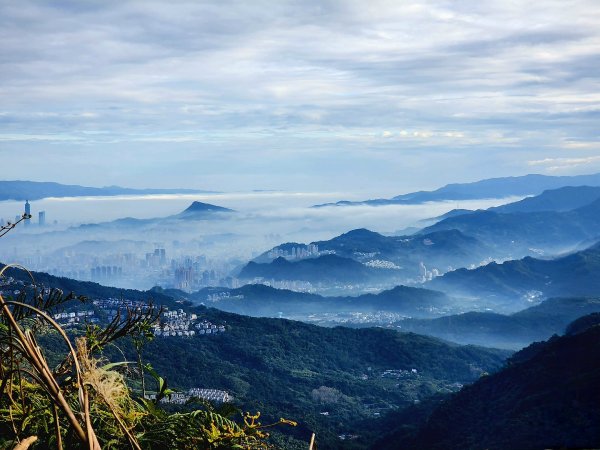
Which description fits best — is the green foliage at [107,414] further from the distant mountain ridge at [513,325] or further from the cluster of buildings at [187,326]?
the distant mountain ridge at [513,325]

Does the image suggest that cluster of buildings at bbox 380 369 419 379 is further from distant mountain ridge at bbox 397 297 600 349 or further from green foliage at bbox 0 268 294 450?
green foliage at bbox 0 268 294 450

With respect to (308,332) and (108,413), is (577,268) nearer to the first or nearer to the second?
(308,332)

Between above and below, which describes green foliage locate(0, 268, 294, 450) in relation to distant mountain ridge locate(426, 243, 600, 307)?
above

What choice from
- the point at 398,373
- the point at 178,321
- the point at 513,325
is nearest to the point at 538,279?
the point at 513,325

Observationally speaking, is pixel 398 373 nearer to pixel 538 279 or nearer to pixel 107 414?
pixel 107 414

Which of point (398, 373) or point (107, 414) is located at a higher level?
point (107, 414)

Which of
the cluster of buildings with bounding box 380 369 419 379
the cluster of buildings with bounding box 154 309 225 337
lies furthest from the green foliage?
the cluster of buildings with bounding box 380 369 419 379

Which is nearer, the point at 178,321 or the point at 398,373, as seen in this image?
the point at 398,373

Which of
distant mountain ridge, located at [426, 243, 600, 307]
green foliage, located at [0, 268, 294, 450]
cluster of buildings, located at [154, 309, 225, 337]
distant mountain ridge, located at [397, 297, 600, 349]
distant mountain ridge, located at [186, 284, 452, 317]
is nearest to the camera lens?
green foliage, located at [0, 268, 294, 450]

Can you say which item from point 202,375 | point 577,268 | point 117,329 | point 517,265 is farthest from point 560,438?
point 517,265

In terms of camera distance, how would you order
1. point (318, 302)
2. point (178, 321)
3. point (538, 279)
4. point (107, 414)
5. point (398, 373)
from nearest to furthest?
point (107, 414), point (398, 373), point (178, 321), point (318, 302), point (538, 279)

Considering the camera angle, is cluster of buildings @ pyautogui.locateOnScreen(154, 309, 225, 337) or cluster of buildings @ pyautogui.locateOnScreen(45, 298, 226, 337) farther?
cluster of buildings @ pyautogui.locateOnScreen(154, 309, 225, 337)
